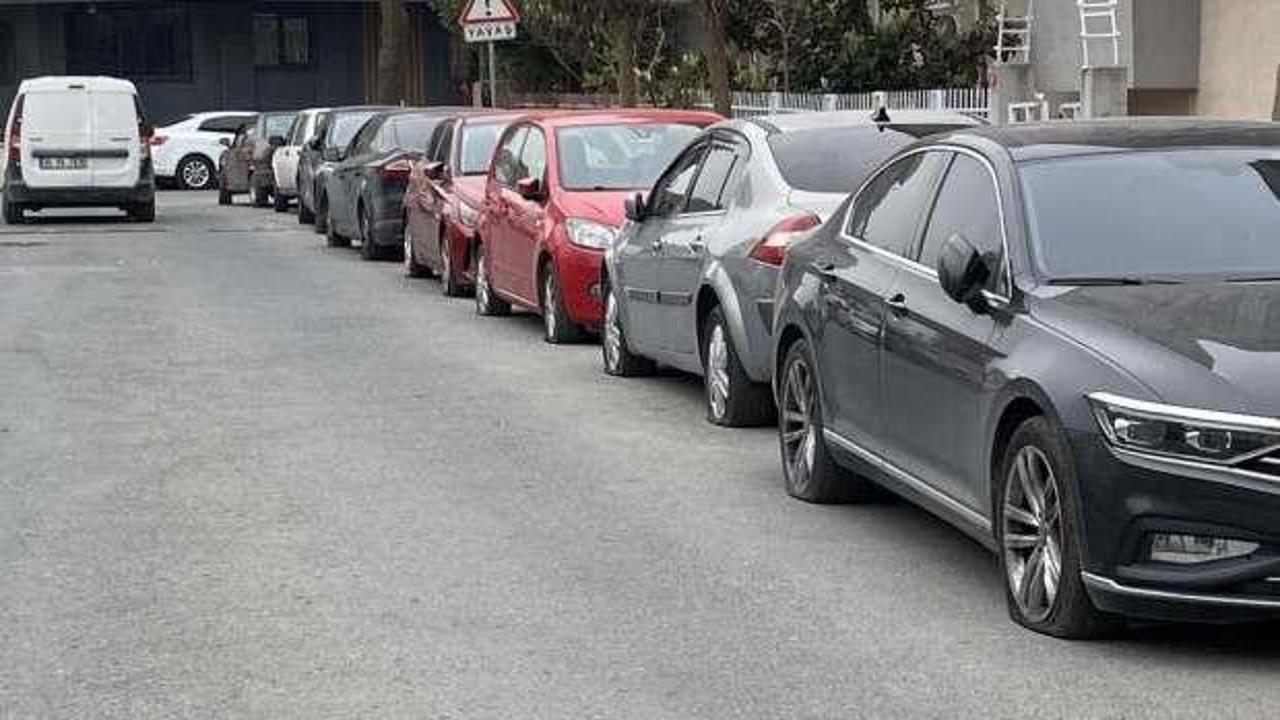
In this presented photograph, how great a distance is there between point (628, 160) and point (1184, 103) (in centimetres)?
1049

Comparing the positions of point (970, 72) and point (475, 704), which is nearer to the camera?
point (475, 704)

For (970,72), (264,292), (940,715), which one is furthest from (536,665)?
(970,72)

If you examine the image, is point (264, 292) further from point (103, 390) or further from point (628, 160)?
point (103, 390)

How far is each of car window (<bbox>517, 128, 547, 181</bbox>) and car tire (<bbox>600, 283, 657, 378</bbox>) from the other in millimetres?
2359

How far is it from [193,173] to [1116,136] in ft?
133

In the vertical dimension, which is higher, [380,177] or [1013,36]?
[1013,36]

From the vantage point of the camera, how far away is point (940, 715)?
6797 millimetres

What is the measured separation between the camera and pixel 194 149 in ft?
156

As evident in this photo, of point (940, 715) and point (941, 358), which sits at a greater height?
point (941, 358)

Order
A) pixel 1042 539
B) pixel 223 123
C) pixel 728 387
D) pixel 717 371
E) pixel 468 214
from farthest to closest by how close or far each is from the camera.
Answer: pixel 223 123 → pixel 468 214 → pixel 717 371 → pixel 728 387 → pixel 1042 539

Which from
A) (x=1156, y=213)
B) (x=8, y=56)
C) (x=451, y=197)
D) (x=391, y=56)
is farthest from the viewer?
(x=8, y=56)

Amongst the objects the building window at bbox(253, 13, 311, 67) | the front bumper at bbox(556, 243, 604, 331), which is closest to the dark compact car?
the front bumper at bbox(556, 243, 604, 331)

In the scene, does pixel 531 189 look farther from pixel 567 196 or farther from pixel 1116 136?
pixel 1116 136

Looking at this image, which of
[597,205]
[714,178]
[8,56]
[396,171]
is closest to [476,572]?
[714,178]
